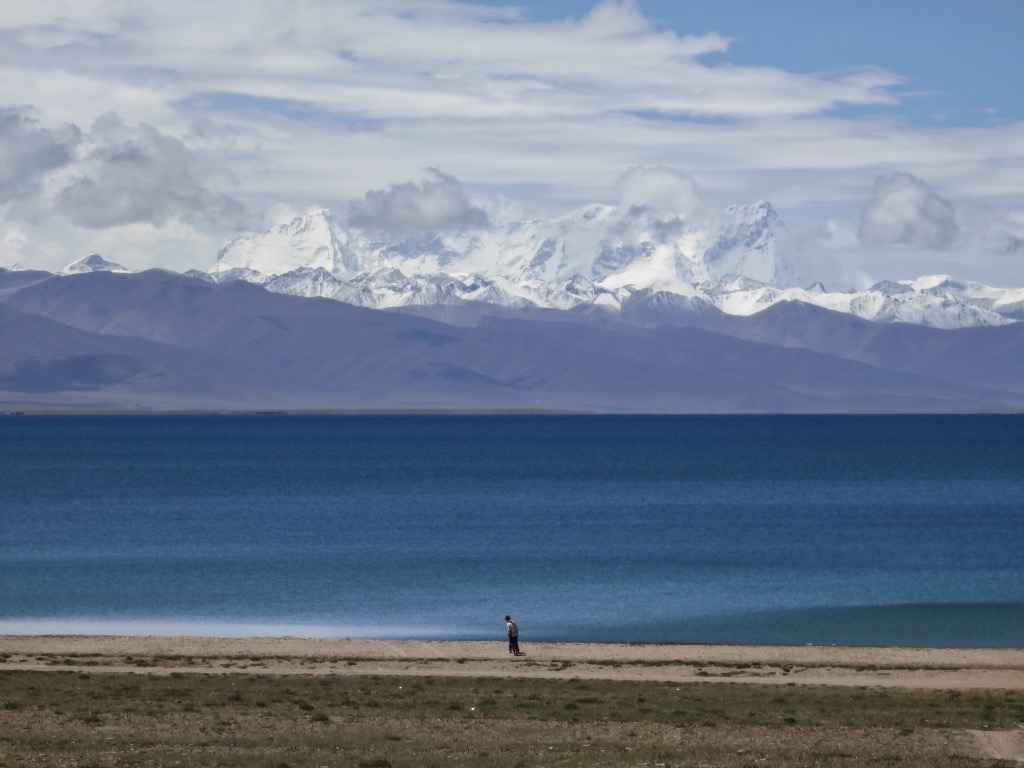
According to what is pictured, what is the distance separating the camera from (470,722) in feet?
85.3

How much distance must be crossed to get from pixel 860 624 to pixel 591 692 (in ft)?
61.5

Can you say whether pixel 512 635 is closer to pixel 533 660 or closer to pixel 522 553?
pixel 533 660

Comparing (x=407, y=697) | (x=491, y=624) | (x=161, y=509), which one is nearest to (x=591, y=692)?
(x=407, y=697)

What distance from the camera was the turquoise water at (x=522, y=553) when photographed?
46.9 meters

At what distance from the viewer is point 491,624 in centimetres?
4622

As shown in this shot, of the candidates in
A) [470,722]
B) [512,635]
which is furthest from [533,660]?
[470,722]

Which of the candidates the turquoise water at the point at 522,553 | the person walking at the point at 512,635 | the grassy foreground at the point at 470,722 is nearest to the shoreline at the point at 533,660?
the person walking at the point at 512,635

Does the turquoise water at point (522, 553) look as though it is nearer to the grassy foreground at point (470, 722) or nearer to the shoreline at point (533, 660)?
the shoreline at point (533, 660)

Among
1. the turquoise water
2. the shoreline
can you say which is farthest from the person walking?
the turquoise water

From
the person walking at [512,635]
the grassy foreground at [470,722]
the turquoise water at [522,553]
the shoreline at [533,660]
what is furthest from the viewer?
the turquoise water at [522,553]

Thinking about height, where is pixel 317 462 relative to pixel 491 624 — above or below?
above

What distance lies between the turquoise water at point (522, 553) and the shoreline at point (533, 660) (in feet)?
12.9

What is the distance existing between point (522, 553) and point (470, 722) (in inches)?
1579

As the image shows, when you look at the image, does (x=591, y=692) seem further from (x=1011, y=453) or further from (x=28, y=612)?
(x=1011, y=453)
